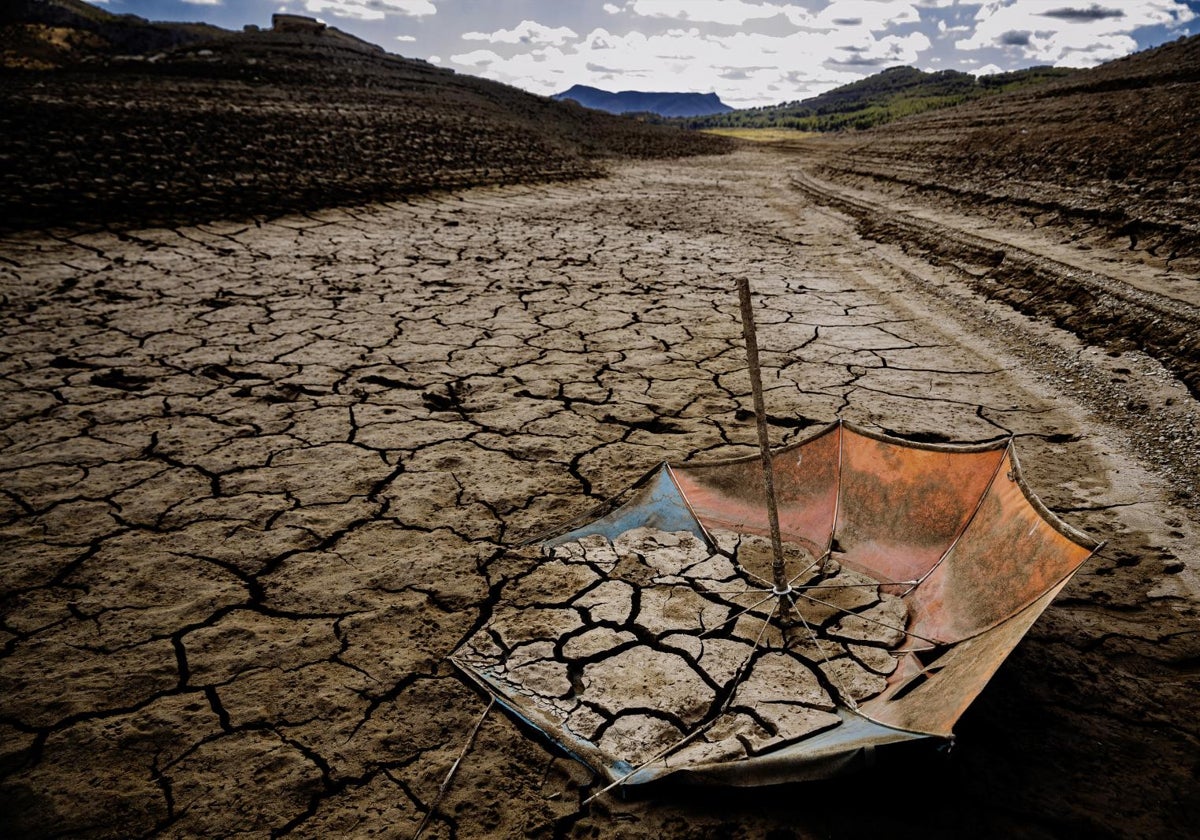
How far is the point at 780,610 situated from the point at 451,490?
1.24 meters

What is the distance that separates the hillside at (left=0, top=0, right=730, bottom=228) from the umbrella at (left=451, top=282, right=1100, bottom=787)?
239 inches

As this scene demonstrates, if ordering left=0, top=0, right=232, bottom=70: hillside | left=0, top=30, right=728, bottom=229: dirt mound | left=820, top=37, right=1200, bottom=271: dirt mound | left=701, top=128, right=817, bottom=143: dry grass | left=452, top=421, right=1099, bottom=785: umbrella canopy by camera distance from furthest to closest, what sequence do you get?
1. left=701, top=128, right=817, bottom=143: dry grass
2. left=0, top=0, right=232, bottom=70: hillside
3. left=0, top=30, right=728, bottom=229: dirt mound
4. left=820, top=37, right=1200, bottom=271: dirt mound
5. left=452, top=421, right=1099, bottom=785: umbrella canopy

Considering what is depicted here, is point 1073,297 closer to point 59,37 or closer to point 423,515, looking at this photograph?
point 423,515

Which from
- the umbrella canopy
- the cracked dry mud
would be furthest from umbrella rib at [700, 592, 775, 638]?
the cracked dry mud

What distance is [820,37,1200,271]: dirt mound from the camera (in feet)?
13.5

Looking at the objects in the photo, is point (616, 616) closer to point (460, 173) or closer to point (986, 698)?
point (986, 698)

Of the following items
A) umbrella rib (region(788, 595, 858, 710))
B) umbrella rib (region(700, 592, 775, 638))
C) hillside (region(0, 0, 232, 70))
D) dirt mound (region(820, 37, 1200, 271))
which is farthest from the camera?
hillside (region(0, 0, 232, 70))

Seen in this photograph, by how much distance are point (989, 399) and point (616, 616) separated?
218cm

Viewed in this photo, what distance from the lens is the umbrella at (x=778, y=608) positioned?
115 centimetres

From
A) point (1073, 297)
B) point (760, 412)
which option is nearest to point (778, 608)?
point (760, 412)

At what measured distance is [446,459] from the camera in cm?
240

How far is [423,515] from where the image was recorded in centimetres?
207

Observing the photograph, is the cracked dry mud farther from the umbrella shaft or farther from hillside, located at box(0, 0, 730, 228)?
hillside, located at box(0, 0, 730, 228)

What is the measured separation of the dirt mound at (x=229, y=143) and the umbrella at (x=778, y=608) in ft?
19.9
